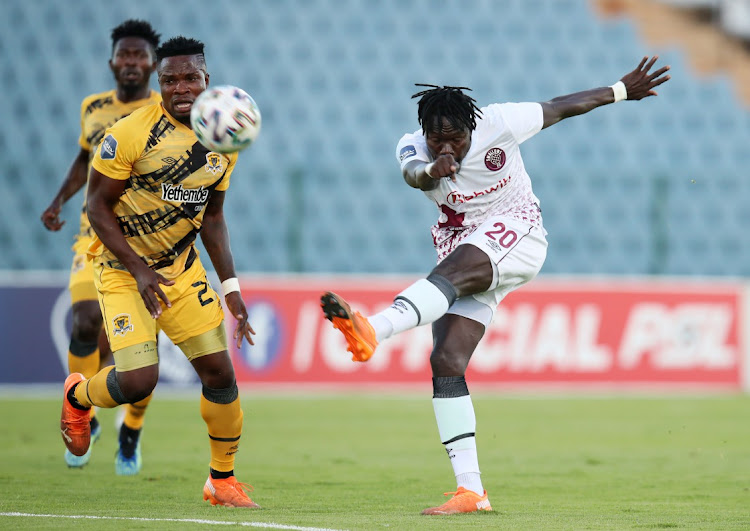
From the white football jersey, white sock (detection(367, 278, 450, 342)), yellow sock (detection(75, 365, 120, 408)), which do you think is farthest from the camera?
the white football jersey

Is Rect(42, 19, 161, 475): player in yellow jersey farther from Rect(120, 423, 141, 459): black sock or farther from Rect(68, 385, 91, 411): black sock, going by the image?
Rect(68, 385, 91, 411): black sock

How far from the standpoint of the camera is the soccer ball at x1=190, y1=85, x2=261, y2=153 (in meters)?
5.05

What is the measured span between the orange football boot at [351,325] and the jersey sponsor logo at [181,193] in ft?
3.47

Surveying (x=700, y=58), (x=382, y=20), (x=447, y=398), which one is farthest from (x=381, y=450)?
(x=700, y=58)

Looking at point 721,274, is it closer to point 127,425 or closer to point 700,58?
point 700,58

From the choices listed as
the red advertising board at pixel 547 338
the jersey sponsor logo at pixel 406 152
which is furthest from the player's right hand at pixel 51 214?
the red advertising board at pixel 547 338

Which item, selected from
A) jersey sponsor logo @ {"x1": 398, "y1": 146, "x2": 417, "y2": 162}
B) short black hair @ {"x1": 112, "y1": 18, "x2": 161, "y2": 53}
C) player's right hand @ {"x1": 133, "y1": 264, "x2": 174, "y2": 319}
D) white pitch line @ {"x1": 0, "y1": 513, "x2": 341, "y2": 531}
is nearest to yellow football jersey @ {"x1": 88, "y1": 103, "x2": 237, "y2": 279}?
player's right hand @ {"x1": 133, "y1": 264, "x2": 174, "y2": 319}

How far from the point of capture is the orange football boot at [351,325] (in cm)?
494

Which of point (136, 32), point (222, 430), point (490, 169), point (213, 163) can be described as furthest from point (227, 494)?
point (136, 32)

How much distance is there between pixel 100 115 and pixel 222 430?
292 cm

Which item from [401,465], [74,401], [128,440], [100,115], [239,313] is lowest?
[401,465]

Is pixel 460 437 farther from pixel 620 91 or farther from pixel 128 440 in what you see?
pixel 128 440

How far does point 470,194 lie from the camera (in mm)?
5812

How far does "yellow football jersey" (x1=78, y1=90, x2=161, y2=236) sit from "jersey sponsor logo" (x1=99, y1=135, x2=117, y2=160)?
2218mm
